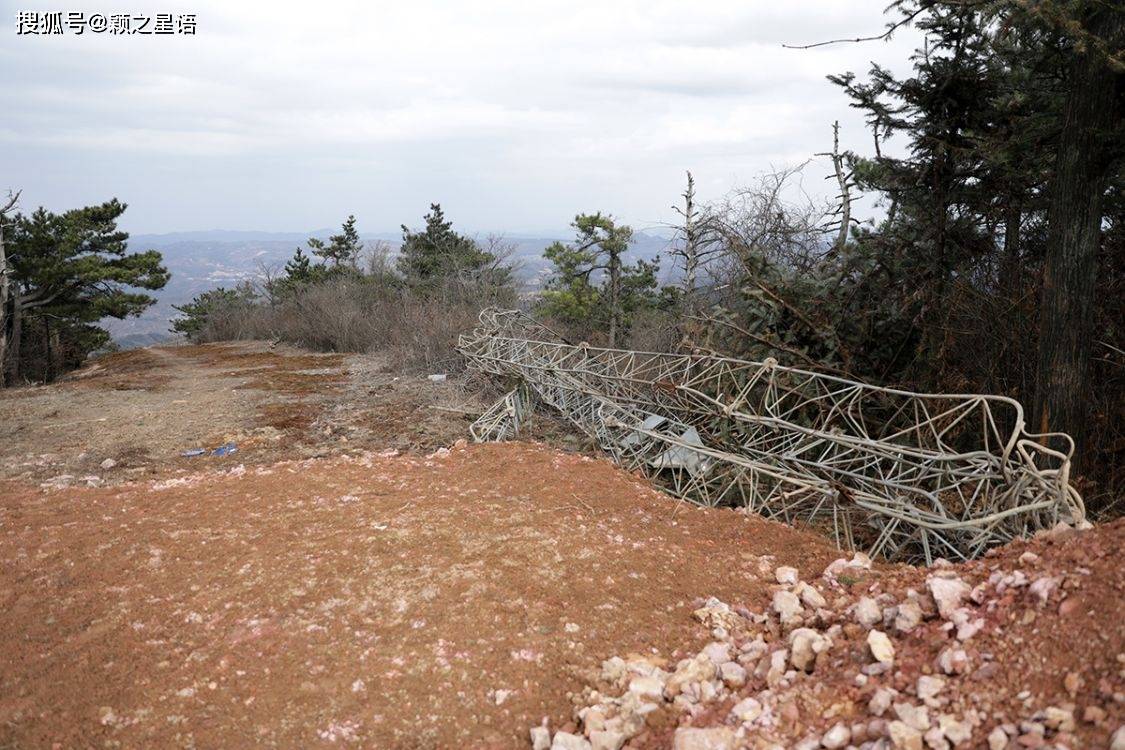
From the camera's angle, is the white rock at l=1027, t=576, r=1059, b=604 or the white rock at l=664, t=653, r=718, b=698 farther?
the white rock at l=664, t=653, r=718, b=698

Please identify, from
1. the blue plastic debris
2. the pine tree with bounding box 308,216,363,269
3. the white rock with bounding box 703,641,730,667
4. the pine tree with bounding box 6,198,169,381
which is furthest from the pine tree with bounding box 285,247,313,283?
the white rock with bounding box 703,641,730,667

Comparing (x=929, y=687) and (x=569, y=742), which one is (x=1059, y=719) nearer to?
(x=929, y=687)

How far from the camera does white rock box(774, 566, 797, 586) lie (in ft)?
12.0

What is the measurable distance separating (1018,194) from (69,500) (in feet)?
30.6

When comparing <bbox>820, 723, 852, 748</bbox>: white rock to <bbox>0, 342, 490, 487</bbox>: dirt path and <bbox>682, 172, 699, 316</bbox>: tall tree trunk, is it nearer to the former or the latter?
<bbox>0, 342, 490, 487</bbox>: dirt path

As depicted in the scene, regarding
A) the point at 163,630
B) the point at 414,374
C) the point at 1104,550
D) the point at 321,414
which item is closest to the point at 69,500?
the point at 163,630

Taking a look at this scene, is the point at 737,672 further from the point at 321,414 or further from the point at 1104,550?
the point at 321,414

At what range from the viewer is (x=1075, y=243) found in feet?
18.2

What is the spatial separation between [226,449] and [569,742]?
6505 millimetres

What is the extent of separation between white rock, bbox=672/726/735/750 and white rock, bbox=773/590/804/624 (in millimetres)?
943

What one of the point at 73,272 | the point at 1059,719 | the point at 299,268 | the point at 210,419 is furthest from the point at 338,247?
the point at 1059,719

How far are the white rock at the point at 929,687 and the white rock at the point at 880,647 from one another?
0.22 meters

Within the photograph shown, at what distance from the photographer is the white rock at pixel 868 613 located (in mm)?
2855

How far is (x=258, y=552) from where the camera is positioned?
414 centimetres
